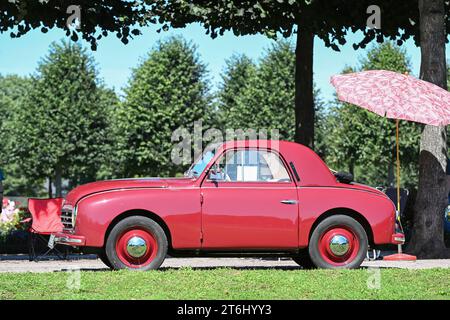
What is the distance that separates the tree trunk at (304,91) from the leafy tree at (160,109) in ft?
104

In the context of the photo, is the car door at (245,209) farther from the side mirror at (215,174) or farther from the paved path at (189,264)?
the paved path at (189,264)

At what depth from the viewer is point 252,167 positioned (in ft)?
40.0

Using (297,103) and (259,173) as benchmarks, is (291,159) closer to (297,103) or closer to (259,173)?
(259,173)

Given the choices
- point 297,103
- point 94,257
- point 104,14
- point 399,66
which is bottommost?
point 94,257

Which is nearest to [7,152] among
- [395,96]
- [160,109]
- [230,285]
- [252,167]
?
[160,109]

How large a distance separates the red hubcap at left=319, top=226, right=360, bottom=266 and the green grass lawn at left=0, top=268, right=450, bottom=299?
0.66 m

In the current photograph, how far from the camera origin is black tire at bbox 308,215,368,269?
11984 mm

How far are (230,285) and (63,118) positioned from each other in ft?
145

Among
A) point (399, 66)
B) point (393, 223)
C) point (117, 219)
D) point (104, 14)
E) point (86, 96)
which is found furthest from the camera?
point (86, 96)

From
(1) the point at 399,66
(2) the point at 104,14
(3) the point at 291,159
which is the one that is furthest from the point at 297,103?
(1) the point at 399,66

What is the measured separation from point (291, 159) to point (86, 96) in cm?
4274

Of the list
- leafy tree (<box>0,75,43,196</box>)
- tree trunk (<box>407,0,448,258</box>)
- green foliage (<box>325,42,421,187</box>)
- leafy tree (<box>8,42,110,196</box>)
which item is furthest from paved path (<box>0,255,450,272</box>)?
leafy tree (<box>0,75,43,196</box>)

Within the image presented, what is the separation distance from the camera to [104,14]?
18609 millimetres
